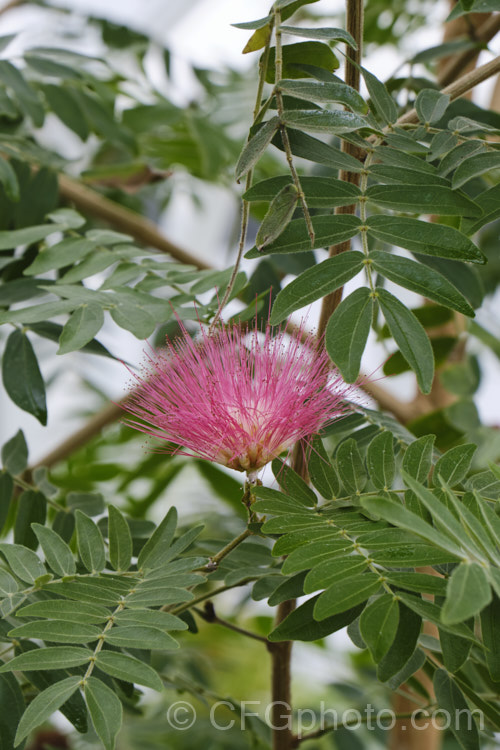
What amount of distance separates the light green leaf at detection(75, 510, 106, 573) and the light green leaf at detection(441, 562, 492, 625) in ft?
0.69

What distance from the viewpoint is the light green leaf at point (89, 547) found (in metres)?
0.40

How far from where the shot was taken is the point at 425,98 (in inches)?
16.4

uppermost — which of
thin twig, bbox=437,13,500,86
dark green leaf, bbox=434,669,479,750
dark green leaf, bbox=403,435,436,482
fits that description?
thin twig, bbox=437,13,500,86

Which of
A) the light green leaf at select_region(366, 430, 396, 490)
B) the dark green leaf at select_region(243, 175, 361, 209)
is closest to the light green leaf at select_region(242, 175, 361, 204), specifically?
the dark green leaf at select_region(243, 175, 361, 209)

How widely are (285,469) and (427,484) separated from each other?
74 mm

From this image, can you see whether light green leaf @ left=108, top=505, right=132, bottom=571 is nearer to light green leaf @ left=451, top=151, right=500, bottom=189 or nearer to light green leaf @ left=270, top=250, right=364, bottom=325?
light green leaf @ left=270, top=250, right=364, bottom=325

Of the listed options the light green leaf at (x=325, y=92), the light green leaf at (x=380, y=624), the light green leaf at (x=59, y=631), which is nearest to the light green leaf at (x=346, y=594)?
the light green leaf at (x=380, y=624)

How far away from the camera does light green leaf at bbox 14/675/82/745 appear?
30 centimetres

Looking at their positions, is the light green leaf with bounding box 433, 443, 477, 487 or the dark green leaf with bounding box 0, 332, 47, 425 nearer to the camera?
the light green leaf with bounding box 433, 443, 477, 487

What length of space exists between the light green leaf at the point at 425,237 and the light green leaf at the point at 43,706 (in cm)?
26

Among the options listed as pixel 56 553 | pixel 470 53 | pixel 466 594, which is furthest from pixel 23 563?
pixel 470 53

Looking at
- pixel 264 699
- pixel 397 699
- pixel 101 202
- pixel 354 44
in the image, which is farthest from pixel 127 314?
pixel 264 699

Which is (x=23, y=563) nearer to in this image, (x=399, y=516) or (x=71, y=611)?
(x=71, y=611)

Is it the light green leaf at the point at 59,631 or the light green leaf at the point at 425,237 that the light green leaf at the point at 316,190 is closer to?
the light green leaf at the point at 425,237
